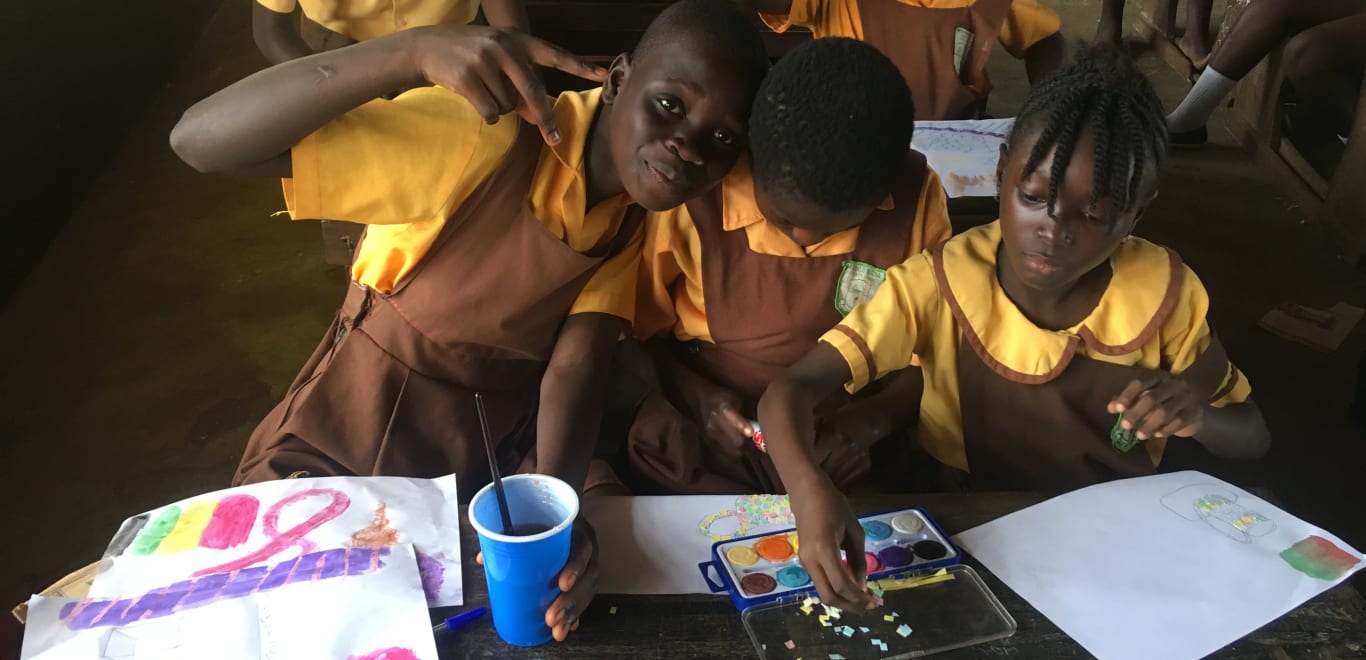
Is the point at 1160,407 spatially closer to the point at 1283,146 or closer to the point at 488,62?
the point at 488,62

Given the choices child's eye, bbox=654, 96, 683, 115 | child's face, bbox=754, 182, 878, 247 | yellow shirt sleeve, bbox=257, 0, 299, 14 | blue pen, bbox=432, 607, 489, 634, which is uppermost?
yellow shirt sleeve, bbox=257, 0, 299, 14

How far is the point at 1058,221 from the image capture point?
3.51ft

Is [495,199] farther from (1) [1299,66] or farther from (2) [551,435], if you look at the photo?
(1) [1299,66]

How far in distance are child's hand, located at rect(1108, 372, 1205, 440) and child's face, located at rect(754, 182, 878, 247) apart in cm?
38

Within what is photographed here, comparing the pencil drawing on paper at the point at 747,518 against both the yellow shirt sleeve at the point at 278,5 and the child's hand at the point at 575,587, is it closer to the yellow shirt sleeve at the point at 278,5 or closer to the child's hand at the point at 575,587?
the child's hand at the point at 575,587

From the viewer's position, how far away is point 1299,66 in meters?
3.08

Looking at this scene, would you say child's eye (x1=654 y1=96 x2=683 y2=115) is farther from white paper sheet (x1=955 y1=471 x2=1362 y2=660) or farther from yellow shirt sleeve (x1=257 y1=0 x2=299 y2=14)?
yellow shirt sleeve (x1=257 y1=0 x2=299 y2=14)

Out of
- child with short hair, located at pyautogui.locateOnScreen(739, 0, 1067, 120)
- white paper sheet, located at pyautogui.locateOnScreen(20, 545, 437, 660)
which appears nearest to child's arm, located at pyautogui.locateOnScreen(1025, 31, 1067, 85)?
child with short hair, located at pyautogui.locateOnScreen(739, 0, 1067, 120)

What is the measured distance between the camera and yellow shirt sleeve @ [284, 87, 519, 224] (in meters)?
1.09

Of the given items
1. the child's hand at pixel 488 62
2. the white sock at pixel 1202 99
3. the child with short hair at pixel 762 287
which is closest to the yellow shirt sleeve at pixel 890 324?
the child with short hair at pixel 762 287

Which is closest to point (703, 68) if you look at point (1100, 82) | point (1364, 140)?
point (1100, 82)

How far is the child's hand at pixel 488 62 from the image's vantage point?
1005mm

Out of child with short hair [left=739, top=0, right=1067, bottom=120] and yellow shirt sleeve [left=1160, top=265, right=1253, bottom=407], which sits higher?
child with short hair [left=739, top=0, right=1067, bottom=120]

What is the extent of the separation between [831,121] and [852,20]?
1172mm
